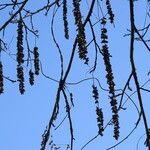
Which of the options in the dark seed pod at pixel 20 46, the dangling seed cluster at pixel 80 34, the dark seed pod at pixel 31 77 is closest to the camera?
the dangling seed cluster at pixel 80 34

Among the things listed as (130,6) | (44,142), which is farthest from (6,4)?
(44,142)

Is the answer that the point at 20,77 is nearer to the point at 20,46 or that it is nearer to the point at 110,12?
the point at 20,46

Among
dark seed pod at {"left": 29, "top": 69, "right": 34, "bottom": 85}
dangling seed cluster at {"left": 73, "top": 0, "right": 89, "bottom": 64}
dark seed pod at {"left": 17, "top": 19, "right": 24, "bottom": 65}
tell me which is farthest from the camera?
dark seed pod at {"left": 29, "top": 69, "right": 34, "bottom": 85}

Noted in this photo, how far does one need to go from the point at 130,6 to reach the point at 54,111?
0.80m

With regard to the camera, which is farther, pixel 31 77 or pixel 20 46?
pixel 31 77

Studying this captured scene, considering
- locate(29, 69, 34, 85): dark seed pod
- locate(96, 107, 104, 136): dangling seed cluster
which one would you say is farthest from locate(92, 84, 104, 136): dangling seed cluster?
locate(29, 69, 34, 85): dark seed pod

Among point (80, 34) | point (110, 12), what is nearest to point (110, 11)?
point (110, 12)

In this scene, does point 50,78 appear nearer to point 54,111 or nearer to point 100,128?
point 54,111

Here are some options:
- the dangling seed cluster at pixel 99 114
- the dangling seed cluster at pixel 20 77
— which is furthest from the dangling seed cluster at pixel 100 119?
the dangling seed cluster at pixel 20 77

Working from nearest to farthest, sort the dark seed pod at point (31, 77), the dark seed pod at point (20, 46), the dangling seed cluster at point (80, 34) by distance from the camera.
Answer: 1. the dangling seed cluster at point (80, 34)
2. the dark seed pod at point (20, 46)
3. the dark seed pod at point (31, 77)

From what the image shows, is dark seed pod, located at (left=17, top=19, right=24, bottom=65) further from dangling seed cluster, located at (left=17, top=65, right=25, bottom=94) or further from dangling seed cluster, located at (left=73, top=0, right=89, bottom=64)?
dangling seed cluster, located at (left=73, top=0, right=89, bottom=64)

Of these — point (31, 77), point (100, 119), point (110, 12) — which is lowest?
point (100, 119)

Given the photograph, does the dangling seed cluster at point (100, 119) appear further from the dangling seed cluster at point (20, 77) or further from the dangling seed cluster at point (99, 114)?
the dangling seed cluster at point (20, 77)

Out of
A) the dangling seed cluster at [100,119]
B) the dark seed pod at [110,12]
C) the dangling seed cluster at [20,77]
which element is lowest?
the dangling seed cluster at [100,119]
